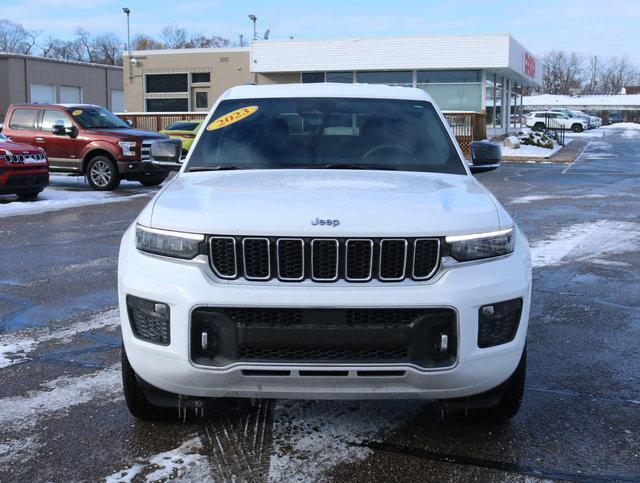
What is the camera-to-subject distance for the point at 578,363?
4.97m

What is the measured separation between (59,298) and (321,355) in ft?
14.0

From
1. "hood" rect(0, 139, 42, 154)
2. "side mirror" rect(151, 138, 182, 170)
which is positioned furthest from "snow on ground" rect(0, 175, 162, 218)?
"side mirror" rect(151, 138, 182, 170)

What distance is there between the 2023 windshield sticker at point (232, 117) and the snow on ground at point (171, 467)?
2171 millimetres

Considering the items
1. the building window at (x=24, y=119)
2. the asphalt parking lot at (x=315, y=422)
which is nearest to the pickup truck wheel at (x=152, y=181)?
the building window at (x=24, y=119)

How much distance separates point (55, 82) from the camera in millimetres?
51906

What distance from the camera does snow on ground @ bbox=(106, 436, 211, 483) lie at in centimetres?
332

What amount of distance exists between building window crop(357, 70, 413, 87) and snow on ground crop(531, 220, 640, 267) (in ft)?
83.9

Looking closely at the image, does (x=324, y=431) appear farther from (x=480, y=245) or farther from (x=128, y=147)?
(x=128, y=147)

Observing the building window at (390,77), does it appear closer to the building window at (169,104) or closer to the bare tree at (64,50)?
the building window at (169,104)

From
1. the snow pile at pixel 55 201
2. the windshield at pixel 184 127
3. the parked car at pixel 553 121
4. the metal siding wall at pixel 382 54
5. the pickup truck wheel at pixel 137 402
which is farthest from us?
the parked car at pixel 553 121

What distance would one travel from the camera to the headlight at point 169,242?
10.8 ft

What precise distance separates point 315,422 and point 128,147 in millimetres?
13437

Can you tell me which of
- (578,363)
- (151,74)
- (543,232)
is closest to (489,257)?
(578,363)

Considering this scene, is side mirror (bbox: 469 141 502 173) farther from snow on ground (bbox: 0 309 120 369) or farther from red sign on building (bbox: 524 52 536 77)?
red sign on building (bbox: 524 52 536 77)
